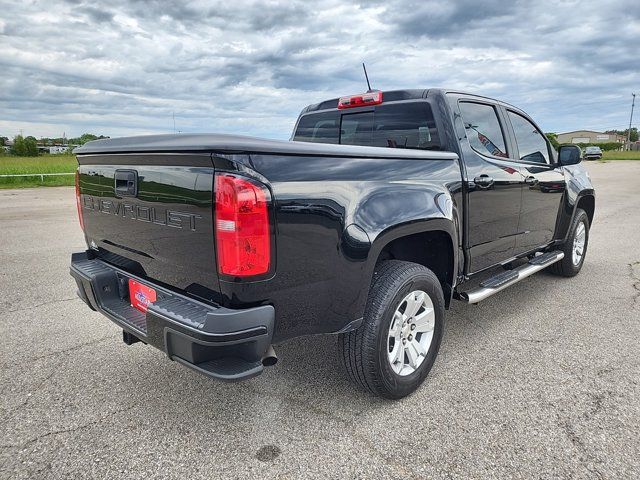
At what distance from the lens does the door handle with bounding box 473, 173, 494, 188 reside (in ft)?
10.9

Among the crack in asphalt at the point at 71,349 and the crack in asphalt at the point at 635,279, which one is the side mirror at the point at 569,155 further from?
the crack in asphalt at the point at 71,349

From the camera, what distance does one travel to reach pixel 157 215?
230cm

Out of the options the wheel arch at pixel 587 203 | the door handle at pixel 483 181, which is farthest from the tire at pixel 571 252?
the door handle at pixel 483 181

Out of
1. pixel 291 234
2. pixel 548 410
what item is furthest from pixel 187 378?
pixel 548 410

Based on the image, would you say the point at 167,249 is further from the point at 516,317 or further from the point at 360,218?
the point at 516,317

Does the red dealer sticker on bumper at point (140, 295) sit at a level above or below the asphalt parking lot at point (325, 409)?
above

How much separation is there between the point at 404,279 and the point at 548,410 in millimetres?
1069

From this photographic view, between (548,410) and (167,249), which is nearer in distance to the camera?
(167,249)

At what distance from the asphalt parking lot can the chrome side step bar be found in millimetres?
408

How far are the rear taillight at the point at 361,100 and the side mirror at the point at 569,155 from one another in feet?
6.79

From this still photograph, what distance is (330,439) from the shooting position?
2.39 m

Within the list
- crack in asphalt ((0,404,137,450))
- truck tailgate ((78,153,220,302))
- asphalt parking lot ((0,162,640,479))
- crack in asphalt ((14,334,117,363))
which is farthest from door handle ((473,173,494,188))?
crack in asphalt ((14,334,117,363))

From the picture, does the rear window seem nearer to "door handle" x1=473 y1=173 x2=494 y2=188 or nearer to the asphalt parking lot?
"door handle" x1=473 y1=173 x2=494 y2=188

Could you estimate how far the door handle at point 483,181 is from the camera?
10.9 ft
